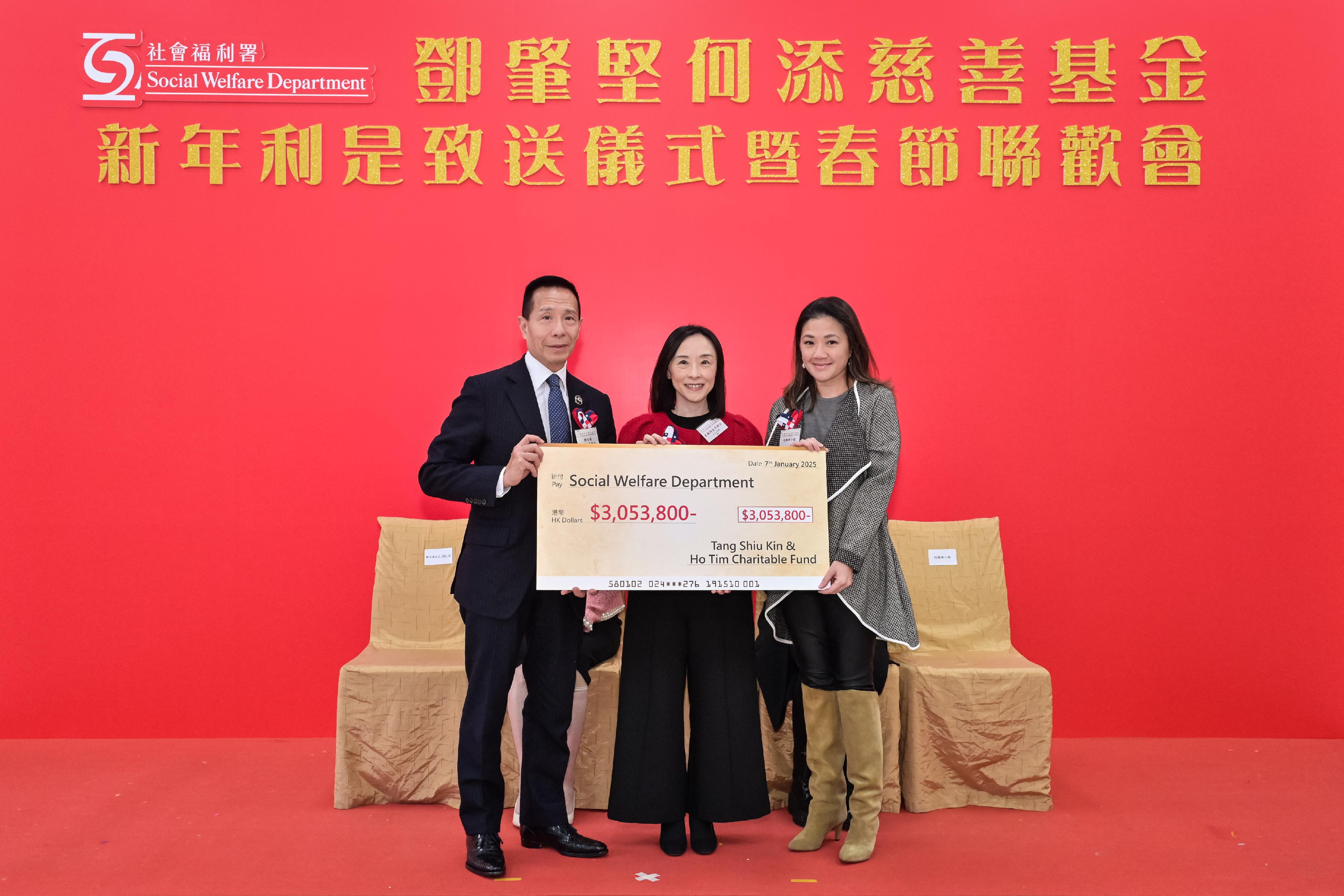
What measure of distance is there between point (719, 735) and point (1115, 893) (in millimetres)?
1069

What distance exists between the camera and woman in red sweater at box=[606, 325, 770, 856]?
7.88ft

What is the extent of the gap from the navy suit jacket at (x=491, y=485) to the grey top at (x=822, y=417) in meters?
0.76

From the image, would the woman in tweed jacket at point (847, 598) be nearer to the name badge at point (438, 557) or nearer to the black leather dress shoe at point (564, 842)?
the black leather dress shoe at point (564, 842)

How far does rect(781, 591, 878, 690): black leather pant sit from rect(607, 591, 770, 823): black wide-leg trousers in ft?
0.46

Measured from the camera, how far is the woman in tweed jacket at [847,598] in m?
2.39

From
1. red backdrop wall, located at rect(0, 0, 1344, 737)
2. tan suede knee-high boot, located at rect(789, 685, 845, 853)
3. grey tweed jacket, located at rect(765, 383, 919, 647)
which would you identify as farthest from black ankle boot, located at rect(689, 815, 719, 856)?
red backdrop wall, located at rect(0, 0, 1344, 737)

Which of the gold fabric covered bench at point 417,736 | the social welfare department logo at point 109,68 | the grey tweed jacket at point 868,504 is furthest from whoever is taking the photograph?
the social welfare department logo at point 109,68

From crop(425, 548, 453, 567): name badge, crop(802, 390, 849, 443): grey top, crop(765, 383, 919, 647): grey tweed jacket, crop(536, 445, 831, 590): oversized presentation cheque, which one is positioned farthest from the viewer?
crop(425, 548, 453, 567): name badge

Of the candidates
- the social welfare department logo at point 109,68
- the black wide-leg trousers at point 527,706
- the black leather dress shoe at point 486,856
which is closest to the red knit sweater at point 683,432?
the black wide-leg trousers at point 527,706

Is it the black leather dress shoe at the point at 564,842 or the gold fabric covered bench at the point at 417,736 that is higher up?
the gold fabric covered bench at the point at 417,736

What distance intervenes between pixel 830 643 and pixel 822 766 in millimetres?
353

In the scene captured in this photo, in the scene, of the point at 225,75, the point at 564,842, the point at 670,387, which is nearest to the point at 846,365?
the point at 670,387

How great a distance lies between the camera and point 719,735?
7.90ft

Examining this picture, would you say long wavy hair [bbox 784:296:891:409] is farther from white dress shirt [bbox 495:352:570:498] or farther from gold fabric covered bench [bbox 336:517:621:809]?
gold fabric covered bench [bbox 336:517:621:809]
